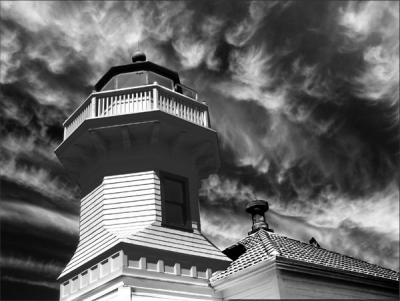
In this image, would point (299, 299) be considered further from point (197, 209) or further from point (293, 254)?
point (197, 209)

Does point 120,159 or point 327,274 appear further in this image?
point 120,159

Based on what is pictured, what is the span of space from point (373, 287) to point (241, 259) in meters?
4.23

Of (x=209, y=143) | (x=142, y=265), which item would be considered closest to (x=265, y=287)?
(x=142, y=265)

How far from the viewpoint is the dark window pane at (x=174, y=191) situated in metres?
15.5

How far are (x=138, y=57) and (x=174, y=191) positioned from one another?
19.2 ft

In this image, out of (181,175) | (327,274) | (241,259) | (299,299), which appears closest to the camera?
(299,299)

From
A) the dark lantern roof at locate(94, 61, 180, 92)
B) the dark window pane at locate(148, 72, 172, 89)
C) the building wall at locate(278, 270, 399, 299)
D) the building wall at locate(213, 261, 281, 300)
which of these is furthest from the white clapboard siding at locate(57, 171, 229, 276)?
the dark lantern roof at locate(94, 61, 180, 92)

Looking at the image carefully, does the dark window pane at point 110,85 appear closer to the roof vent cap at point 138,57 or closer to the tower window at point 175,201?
the roof vent cap at point 138,57

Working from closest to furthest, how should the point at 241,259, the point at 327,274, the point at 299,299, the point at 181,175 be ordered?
1. the point at 299,299
2. the point at 327,274
3. the point at 241,259
4. the point at 181,175

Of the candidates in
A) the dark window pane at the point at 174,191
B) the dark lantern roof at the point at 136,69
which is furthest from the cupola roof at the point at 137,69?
the dark window pane at the point at 174,191

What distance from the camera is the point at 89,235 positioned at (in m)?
14.5

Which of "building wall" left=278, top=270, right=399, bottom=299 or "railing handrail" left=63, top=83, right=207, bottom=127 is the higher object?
"railing handrail" left=63, top=83, right=207, bottom=127

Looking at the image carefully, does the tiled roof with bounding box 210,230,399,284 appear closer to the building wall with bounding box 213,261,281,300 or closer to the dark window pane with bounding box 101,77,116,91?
the building wall with bounding box 213,261,281,300

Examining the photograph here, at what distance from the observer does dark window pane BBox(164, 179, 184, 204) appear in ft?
50.7
